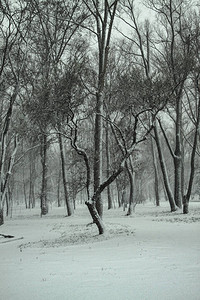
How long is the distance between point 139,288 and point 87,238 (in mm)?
5674

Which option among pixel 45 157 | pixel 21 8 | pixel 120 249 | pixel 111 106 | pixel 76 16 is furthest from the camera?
pixel 45 157

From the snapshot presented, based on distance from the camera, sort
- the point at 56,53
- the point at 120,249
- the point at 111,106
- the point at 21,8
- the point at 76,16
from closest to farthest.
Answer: the point at 120,249 → the point at 21,8 → the point at 76,16 → the point at 111,106 → the point at 56,53

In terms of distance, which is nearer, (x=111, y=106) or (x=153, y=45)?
(x=111, y=106)

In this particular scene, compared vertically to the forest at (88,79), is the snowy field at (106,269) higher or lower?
lower

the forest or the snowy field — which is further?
the forest

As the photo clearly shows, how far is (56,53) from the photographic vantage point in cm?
2047

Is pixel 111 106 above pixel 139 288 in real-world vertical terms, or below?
above

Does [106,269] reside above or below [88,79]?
below

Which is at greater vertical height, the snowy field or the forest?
the forest

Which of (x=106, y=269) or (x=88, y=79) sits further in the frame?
(x=88, y=79)

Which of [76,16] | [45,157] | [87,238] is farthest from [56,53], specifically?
[87,238]

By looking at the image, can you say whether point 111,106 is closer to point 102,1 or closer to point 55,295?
point 102,1

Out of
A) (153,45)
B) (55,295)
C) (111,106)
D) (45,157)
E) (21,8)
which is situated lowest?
(55,295)

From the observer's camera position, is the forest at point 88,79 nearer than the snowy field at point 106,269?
No
